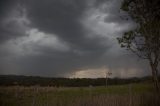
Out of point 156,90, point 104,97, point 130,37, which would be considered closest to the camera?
point 104,97

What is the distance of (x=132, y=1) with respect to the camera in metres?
24.3

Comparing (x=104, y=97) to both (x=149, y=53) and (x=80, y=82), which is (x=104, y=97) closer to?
(x=149, y=53)

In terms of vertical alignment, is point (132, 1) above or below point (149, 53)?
above

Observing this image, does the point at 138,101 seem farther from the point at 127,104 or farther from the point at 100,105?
the point at 100,105

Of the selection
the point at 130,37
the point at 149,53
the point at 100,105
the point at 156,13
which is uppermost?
the point at 156,13

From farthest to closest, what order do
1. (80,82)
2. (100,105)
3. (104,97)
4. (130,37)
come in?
(80,82) → (130,37) → (104,97) → (100,105)

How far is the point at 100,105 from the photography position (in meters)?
18.1

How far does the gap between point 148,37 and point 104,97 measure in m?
6.77

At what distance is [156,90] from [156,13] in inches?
264

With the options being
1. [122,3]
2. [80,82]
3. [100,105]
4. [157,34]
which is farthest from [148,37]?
[80,82]

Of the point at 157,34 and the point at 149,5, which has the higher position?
the point at 149,5

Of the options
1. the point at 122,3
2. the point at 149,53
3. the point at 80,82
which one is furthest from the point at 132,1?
the point at 80,82

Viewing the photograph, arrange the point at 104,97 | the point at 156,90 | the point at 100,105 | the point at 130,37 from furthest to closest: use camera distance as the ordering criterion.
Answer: the point at 130,37 → the point at 156,90 → the point at 104,97 → the point at 100,105

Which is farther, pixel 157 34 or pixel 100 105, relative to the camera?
pixel 157 34
